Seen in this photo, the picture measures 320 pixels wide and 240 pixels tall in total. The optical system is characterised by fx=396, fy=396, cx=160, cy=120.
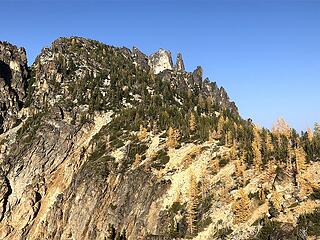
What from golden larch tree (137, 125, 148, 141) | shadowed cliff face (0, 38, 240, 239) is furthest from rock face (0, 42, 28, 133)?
golden larch tree (137, 125, 148, 141)

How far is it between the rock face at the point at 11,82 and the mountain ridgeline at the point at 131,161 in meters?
0.47

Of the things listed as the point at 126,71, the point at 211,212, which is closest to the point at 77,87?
the point at 126,71

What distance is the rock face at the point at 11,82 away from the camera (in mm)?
154700

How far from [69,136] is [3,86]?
43349mm

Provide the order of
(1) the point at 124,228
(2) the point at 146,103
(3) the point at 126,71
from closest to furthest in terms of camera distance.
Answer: (1) the point at 124,228 < (2) the point at 146,103 < (3) the point at 126,71

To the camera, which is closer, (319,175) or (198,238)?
(198,238)

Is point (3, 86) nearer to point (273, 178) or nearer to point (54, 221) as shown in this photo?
point (54, 221)

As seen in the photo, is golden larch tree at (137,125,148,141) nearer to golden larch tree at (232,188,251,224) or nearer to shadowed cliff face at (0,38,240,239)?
shadowed cliff face at (0,38,240,239)

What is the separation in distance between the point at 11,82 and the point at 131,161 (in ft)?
279

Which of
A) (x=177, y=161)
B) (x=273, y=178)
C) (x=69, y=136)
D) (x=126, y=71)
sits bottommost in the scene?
(x=273, y=178)

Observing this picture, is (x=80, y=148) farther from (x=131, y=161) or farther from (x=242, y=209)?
(x=242, y=209)

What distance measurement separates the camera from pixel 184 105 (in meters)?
160

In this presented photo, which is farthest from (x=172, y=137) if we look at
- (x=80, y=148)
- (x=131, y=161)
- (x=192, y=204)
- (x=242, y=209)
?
(x=242, y=209)

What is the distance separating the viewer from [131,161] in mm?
109938
